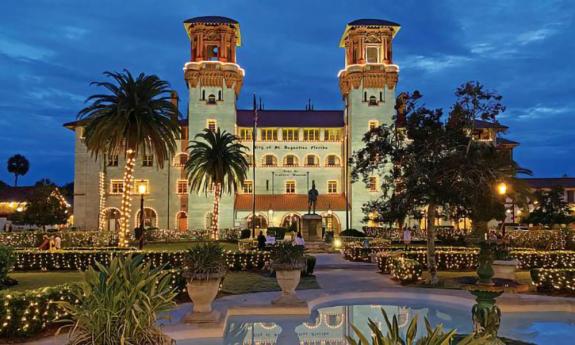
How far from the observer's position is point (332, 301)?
18328mm

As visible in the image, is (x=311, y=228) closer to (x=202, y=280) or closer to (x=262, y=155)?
(x=262, y=155)

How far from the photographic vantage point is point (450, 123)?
74.9ft

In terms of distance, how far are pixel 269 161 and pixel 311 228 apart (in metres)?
25.9

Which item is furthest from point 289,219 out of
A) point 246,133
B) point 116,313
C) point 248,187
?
point 116,313

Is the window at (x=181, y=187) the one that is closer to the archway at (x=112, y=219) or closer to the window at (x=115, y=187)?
the window at (x=115, y=187)

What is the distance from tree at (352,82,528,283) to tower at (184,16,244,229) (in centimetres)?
4621

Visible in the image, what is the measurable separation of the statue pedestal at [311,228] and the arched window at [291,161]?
79.3ft

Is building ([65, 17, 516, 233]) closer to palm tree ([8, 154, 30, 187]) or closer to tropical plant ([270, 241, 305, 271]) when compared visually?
tropical plant ([270, 241, 305, 271])

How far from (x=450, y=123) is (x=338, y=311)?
34.8 ft

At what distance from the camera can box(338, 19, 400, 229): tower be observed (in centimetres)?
6906

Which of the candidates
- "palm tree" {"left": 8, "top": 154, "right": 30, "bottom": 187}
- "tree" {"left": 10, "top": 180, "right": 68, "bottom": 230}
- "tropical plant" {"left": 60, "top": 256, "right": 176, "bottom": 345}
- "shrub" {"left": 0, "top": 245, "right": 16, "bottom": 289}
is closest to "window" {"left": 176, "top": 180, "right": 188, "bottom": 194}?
"tree" {"left": 10, "top": 180, "right": 68, "bottom": 230}

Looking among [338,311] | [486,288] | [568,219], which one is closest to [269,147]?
[568,219]

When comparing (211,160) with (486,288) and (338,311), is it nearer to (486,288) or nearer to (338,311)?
(338,311)

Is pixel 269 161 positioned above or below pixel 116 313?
above
